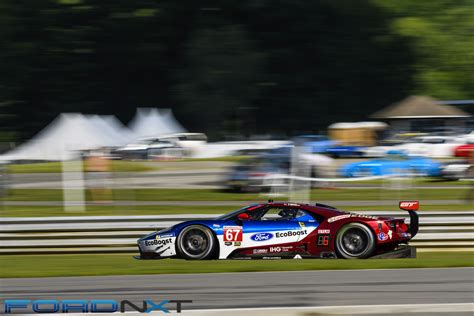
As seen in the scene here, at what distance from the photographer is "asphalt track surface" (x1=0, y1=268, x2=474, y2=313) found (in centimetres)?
792

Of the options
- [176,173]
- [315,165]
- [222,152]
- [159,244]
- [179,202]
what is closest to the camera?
[159,244]

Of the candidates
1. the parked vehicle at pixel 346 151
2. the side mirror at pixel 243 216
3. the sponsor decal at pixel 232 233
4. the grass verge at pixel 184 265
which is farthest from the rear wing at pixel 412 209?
the parked vehicle at pixel 346 151

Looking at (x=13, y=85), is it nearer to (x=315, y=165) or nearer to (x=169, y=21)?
(x=169, y=21)

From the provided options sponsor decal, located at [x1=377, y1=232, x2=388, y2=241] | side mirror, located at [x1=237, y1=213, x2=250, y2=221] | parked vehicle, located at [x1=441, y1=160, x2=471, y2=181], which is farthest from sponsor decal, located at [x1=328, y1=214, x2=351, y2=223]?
parked vehicle, located at [x1=441, y1=160, x2=471, y2=181]

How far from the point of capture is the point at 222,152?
37.2 metres

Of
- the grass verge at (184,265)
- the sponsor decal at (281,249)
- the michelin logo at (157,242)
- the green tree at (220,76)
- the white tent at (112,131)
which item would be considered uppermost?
the green tree at (220,76)

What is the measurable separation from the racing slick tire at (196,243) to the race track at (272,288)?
145 centimetres

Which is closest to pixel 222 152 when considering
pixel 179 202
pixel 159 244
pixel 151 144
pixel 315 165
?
pixel 151 144

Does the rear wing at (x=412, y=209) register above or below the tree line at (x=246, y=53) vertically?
below

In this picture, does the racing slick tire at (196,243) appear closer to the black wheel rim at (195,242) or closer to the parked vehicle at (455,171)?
the black wheel rim at (195,242)

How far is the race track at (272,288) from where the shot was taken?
7.92 m

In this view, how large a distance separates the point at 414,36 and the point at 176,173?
106 feet

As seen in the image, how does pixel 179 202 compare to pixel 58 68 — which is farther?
pixel 58 68

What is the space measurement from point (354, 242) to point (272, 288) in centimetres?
294
